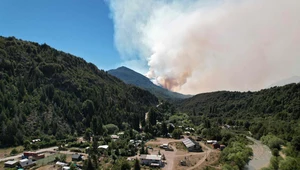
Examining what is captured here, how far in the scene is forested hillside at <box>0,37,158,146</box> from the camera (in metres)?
88.2

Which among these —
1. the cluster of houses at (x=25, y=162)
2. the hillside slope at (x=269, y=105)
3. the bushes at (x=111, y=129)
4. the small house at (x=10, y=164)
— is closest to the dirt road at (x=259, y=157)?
the hillside slope at (x=269, y=105)

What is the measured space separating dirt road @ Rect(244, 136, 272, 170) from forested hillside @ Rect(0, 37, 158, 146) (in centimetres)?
5137

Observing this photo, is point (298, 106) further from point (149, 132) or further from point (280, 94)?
point (149, 132)

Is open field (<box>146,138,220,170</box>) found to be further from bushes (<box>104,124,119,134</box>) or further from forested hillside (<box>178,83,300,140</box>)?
forested hillside (<box>178,83,300,140</box>)

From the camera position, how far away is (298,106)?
112 meters

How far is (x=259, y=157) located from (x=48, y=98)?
286 ft

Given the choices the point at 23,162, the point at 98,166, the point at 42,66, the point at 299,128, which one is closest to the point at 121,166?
the point at 98,166

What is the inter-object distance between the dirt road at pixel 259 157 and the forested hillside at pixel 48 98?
51.4 m

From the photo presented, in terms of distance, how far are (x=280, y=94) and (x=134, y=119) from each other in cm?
8797

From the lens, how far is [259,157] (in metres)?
68.5

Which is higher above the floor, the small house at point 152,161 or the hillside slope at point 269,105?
the hillside slope at point 269,105

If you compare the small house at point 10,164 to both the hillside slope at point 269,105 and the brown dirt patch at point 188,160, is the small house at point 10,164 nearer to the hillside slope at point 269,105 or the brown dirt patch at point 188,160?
the brown dirt patch at point 188,160

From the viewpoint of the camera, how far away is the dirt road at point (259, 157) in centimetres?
6072

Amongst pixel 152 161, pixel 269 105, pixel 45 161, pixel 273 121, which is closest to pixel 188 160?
pixel 152 161
